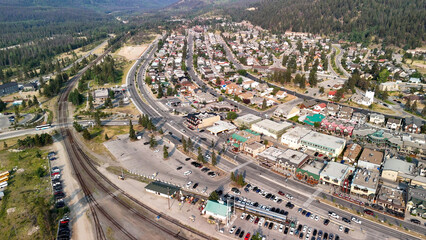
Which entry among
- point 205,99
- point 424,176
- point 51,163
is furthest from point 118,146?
point 424,176

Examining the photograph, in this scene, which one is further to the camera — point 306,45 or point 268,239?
point 306,45

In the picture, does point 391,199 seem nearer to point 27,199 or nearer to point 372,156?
point 372,156

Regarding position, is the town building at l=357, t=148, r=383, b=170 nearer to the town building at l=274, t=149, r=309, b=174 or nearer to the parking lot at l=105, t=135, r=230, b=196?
the town building at l=274, t=149, r=309, b=174

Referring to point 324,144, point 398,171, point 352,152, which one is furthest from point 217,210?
point 398,171

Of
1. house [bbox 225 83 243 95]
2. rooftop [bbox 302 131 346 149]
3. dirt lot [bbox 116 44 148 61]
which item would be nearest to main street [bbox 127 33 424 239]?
rooftop [bbox 302 131 346 149]

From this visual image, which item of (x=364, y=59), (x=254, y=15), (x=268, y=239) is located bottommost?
(x=268, y=239)

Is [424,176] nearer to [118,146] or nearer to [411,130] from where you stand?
[411,130]
